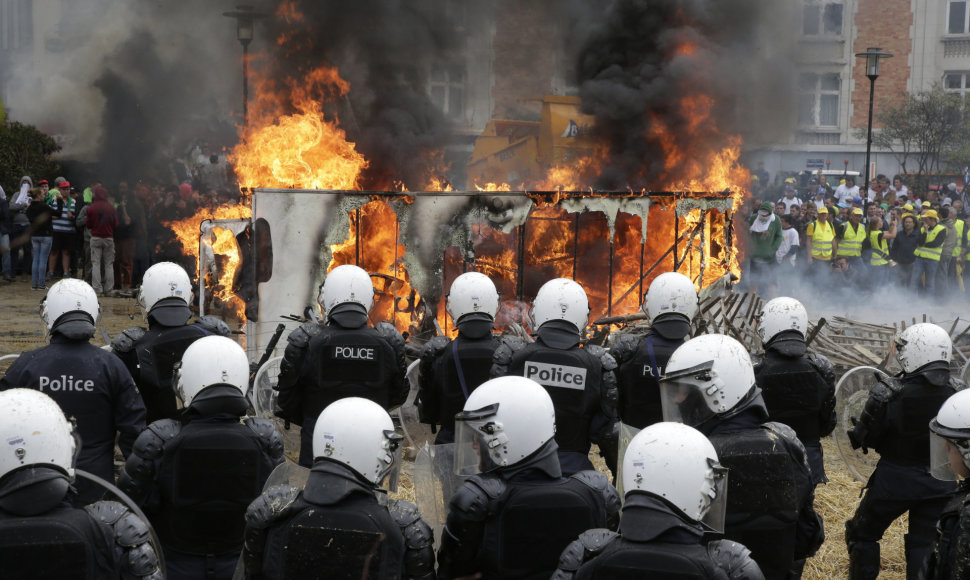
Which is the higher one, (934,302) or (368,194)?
(368,194)

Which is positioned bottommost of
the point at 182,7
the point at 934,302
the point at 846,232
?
the point at 934,302

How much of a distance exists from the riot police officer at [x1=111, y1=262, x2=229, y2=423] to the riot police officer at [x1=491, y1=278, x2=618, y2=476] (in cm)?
196

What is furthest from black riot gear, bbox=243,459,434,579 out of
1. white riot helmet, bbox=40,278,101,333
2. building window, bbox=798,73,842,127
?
building window, bbox=798,73,842,127

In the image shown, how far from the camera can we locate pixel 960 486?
4.14 m

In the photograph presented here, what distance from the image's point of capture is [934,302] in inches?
665

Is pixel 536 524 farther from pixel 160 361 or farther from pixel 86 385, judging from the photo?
pixel 160 361

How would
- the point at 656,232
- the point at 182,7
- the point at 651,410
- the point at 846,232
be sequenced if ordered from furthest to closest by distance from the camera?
the point at 182,7 → the point at 846,232 → the point at 656,232 → the point at 651,410

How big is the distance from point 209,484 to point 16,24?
26.0m

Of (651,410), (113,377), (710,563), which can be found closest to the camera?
(710,563)

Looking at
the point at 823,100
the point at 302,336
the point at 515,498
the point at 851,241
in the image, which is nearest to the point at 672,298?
the point at 302,336

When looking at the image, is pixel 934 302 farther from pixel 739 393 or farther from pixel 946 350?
pixel 739 393

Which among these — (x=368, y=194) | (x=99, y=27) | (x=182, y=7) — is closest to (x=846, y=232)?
(x=368, y=194)

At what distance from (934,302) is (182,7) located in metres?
15.4

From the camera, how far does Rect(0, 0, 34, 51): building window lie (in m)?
26.0
